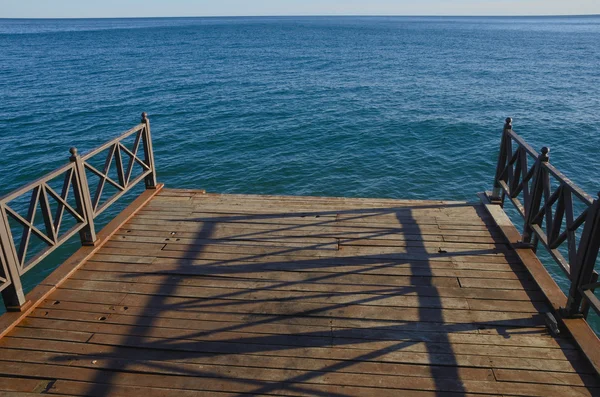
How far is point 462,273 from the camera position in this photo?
602 cm

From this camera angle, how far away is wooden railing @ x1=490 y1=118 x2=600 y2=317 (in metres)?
4.74

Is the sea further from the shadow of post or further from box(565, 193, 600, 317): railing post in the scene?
box(565, 193, 600, 317): railing post

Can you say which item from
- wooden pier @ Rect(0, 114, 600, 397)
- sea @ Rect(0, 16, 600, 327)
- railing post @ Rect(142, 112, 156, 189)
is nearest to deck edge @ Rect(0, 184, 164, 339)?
wooden pier @ Rect(0, 114, 600, 397)

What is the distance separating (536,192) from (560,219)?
71 centimetres

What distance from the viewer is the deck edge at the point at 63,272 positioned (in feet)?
16.6

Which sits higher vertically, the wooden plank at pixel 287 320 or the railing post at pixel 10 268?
the railing post at pixel 10 268

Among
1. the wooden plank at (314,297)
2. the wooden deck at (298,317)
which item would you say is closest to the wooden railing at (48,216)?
the wooden deck at (298,317)

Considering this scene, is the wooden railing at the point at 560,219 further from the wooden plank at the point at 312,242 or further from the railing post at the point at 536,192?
the wooden plank at the point at 312,242

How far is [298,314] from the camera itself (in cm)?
521

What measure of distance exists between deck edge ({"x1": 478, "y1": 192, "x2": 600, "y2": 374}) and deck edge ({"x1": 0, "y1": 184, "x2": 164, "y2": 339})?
6107 mm

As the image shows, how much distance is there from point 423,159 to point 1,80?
34.2 meters

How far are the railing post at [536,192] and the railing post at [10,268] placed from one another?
21.8ft

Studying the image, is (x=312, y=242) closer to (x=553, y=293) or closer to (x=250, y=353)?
(x=250, y=353)

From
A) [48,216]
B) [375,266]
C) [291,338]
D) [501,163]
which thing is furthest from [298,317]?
[501,163]
